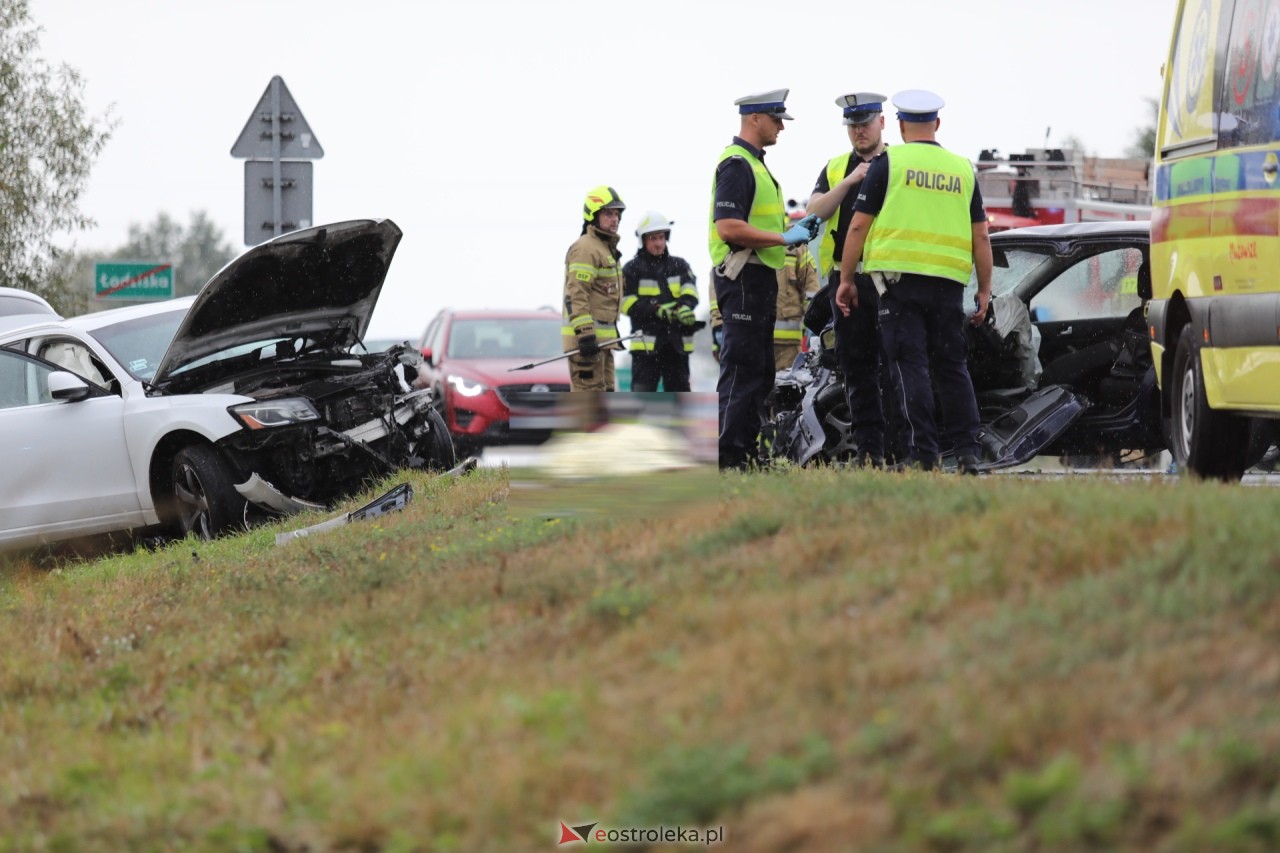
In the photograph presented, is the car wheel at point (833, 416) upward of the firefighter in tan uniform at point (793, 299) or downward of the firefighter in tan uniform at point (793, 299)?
downward

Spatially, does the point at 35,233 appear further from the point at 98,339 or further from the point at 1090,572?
the point at 1090,572

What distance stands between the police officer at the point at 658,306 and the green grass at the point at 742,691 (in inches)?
225

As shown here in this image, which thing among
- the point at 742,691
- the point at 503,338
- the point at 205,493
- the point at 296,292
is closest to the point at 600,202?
the point at 296,292

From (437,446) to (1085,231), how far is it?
4522 millimetres

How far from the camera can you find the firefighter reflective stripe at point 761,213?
30.0 feet

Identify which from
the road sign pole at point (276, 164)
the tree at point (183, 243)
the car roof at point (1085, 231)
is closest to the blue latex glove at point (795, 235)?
the car roof at point (1085, 231)

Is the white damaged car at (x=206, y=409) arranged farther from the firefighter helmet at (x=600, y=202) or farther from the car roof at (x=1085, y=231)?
the car roof at (x=1085, y=231)

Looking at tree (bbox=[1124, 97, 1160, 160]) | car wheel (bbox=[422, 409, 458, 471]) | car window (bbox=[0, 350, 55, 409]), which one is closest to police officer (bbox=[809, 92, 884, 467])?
car wheel (bbox=[422, 409, 458, 471])

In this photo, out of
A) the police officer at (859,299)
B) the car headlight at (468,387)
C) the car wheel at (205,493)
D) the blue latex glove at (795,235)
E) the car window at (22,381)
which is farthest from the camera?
the car headlight at (468,387)

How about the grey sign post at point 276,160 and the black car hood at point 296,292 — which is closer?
the black car hood at point 296,292

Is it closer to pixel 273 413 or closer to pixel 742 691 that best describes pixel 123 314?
pixel 273 413

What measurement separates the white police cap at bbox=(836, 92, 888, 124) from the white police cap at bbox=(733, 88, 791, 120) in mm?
428

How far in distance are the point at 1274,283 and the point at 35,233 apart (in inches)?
1154

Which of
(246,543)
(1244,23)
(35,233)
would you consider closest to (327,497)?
(246,543)
